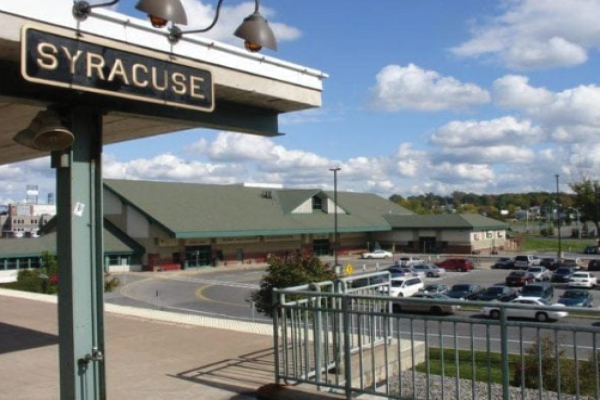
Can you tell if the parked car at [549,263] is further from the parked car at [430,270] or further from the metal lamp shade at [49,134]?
the metal lamp shade at [49,134]

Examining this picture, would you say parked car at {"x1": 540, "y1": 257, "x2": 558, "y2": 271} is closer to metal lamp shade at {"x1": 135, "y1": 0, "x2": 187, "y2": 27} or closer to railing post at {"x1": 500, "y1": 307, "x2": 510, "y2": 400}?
railing post at {"x1": 500, "y1": 307, "x2": 510, "y2": 400}

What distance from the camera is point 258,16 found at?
6.80 metres

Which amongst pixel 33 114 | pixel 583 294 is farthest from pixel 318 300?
pixel 583 294

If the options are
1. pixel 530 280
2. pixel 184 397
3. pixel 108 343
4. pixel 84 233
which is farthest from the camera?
pixel 530 280

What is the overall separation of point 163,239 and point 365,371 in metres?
51.8

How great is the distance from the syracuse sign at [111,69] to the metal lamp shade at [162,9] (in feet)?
1.81

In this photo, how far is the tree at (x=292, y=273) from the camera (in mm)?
18594

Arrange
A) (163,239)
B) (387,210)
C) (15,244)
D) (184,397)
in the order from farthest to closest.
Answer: (387,210)
(163,239)
(15,244)
(184,397)

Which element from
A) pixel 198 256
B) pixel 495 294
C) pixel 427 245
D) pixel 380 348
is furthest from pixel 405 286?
pixel 427 245

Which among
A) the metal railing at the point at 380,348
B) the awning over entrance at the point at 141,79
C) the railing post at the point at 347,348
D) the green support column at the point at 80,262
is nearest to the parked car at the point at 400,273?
the metal railing at the point at 380,348

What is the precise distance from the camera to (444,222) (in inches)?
3059

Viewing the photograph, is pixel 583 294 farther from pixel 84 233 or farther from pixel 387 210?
pixel 387 210

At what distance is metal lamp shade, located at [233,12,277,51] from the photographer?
265 inches

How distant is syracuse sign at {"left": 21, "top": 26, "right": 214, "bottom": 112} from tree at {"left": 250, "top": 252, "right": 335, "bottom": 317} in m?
12.2
